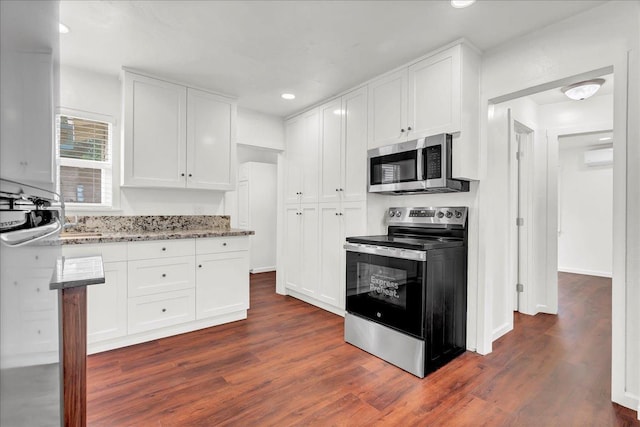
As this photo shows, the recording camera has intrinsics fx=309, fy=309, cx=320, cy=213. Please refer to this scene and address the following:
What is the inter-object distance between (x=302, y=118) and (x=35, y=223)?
143 inches

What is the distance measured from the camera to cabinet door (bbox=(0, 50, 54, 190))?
0.32 m

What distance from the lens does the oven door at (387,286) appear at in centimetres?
220

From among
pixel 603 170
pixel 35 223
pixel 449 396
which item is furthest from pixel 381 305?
pixel 603 170

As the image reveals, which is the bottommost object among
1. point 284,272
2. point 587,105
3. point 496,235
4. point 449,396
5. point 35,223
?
point 449,396

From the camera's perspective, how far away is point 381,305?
8.09 feet

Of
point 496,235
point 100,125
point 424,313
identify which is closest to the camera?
point 424,313

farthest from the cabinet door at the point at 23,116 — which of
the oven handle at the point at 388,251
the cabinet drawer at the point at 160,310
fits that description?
the cabinet drawer at the point at 160,310

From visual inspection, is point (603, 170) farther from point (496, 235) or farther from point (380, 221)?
point (380, 221)

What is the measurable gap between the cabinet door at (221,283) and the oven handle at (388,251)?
47.3 inches

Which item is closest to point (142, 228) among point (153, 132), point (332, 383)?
point (153, 132)

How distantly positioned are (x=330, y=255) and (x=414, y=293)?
53.7 inches

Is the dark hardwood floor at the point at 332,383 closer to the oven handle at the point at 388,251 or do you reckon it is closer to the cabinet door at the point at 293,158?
the oven handle at the point at 388,251

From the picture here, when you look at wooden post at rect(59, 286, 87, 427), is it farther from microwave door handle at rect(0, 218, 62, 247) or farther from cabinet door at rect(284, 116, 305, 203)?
cabinet door at rect(284, 116, 305, 203)

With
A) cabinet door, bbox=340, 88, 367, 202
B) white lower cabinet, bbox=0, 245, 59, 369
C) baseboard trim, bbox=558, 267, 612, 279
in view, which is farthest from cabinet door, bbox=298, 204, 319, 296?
baseboard trim, bbox=558, 267, 612, 279
